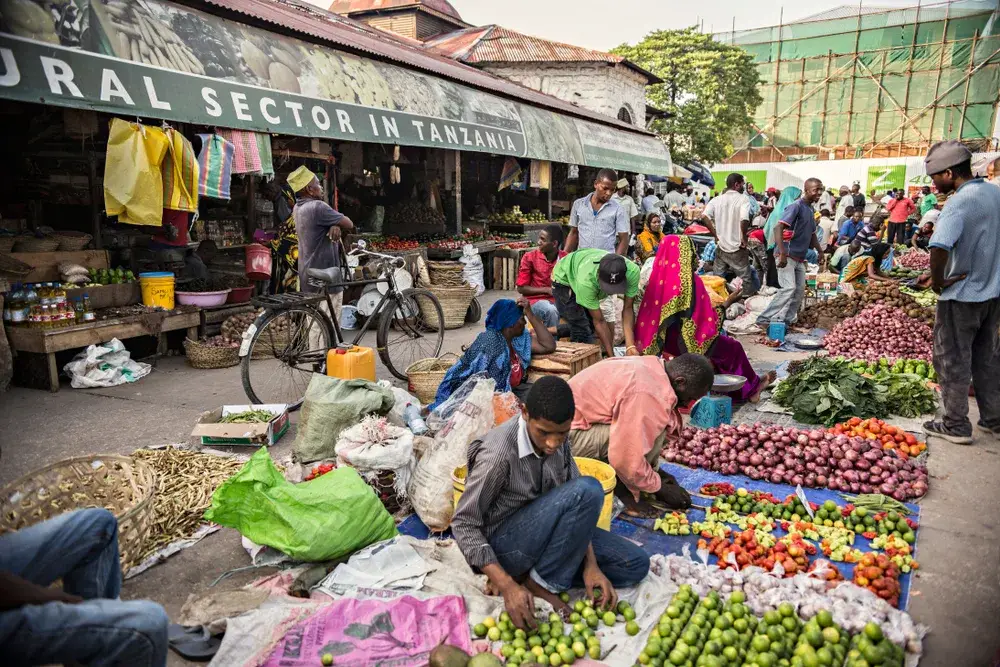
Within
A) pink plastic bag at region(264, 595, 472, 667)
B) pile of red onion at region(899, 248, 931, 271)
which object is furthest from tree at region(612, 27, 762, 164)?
pink plastic bag at region(264, 595, 472, 667)

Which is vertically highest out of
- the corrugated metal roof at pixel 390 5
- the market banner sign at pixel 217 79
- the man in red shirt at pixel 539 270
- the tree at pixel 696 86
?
the corrugated metal roof at pixel 390 5

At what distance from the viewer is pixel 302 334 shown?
229 inches

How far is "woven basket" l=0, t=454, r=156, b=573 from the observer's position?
3164 millimetres

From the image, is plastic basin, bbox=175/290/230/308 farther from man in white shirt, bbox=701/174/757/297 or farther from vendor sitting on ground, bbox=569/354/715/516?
man in white shirt, bbox=701/174/757/297

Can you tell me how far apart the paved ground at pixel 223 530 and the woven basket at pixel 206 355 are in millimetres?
106

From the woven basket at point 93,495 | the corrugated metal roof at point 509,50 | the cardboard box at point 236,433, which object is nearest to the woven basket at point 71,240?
the cardboard box at point 236,433

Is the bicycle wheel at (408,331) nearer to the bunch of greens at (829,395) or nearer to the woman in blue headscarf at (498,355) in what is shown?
the woman in blue headscarf at (498,355)

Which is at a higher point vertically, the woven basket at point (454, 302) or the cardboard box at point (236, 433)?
the woven basket at point (454, 302)

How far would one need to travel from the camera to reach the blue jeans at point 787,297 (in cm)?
900

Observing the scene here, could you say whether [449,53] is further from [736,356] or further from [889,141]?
[889,141]

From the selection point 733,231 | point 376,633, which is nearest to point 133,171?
point 376,633

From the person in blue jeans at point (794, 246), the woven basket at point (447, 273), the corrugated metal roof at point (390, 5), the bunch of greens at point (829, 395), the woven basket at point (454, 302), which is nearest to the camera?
the bunch of greens at point (829, 395)

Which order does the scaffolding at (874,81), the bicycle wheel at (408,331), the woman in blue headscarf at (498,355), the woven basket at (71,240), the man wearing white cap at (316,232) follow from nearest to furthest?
1. the woman in blue headscarf at (498,355)
2. the man wearing white cap at (316,232)
3. the bicycle wheel at (408,331)
4. the woven basket at (71,240)
5. the scaffolding at (874,81)

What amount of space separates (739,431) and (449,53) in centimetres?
2045
